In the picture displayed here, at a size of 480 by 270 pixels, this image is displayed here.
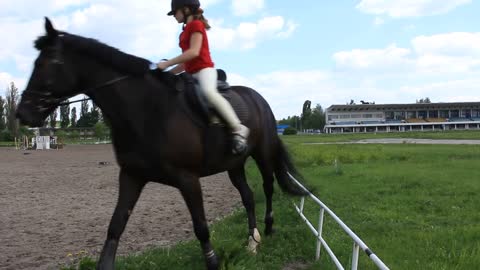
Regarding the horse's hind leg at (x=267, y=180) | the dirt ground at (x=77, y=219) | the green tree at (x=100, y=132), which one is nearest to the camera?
the horse's hind leg at (x=267, y=180)

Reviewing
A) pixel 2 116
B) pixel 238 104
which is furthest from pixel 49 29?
pixel 2 116

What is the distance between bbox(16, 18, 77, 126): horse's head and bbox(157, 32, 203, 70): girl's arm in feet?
2.76

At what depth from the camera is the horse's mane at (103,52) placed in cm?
378

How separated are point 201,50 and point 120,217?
5.73 feet

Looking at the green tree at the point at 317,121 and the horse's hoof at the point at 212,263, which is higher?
the green tree at the point at 317,121

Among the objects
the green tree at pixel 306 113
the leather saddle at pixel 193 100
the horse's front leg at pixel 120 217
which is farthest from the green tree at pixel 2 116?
the leather saddle at pixel 193 100

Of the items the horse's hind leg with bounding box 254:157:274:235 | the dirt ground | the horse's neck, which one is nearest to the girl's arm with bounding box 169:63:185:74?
the horse's neck

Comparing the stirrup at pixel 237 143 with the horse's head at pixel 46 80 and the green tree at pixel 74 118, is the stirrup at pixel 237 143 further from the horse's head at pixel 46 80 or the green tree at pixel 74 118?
the green tree at pixel 74 118

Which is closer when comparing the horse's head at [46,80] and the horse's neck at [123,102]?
the horse's head at [46,80]

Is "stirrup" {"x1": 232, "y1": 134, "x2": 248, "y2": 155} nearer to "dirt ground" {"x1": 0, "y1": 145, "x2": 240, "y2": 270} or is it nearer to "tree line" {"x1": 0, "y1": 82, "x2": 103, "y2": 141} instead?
"dirt ground" {"x1": 0, "y1": 145, "x2": 240, "y2": 270}

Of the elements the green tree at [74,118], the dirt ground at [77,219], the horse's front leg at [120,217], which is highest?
the green tree at [74,118]

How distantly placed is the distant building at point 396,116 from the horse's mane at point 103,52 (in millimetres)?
120882

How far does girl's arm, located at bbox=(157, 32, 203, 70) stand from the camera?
4.15m

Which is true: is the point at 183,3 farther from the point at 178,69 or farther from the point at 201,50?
the point at 178,69
